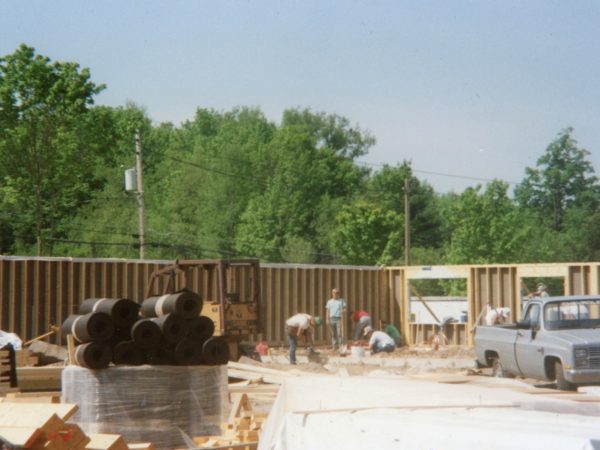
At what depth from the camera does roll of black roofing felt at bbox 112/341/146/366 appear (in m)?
12.0

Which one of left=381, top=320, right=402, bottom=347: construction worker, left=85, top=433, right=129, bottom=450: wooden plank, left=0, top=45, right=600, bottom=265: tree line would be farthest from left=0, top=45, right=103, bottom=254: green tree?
left=85, top=433, right=129, bottom=450: wooden plank

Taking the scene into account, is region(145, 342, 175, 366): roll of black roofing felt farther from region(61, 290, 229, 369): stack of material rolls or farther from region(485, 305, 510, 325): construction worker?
region(485, 305, 510, 325): construction worker

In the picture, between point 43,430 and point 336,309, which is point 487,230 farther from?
point 43,430

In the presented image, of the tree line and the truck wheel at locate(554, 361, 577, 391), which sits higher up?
the tree line

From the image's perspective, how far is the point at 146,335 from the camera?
12102 millimetres

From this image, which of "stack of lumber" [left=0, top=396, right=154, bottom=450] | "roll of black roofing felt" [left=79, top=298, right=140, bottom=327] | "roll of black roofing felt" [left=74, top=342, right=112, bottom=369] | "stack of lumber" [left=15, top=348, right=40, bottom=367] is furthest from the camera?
"stack of lumber" [left=15, top=348, right=40, bottom=367]

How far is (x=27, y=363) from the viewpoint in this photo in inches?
807

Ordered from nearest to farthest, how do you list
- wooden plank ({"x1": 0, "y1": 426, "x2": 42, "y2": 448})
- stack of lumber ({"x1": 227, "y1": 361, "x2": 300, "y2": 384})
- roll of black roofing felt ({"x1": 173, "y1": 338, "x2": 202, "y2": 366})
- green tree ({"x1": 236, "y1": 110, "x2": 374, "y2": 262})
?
wooden plank ({"x1": 0, "y1": 426, "x2": 42, "y2": 448}), roll of black roofing felt ({"x1": 173, "y1": 338, "x2": 202, "y2": 366}), stack of lumber ({"x1": 227, "y1": 361, "x2": 300, "y2": 384}), green tree ({"x1": 236, "y1": 110, "x2": 374, "y2": 262})

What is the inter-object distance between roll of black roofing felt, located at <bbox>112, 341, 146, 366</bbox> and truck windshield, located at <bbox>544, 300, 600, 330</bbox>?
8169 mm

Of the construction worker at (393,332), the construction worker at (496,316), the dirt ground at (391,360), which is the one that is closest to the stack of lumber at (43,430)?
the dirt ground at (391,360)

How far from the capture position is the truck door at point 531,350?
57.3 ft

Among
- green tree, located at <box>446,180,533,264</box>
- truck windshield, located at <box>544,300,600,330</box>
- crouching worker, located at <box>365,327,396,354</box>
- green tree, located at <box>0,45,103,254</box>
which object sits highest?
green tree, located at <box>0,45,103,254</box>

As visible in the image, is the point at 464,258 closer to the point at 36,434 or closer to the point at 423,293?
the point at 423,293

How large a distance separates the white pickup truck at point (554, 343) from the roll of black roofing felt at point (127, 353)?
7.60 meters
